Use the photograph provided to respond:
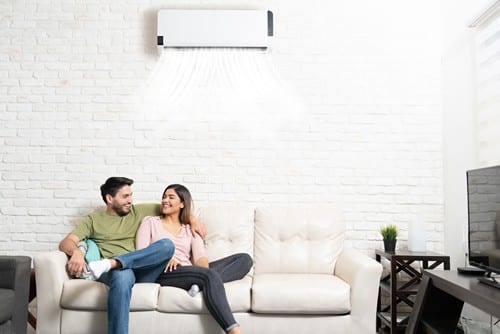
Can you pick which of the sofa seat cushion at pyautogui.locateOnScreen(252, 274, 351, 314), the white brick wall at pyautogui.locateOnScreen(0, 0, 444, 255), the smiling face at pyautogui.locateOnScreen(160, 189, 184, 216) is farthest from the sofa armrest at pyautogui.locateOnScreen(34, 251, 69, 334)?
the sofa seat cushion at pyautogui.locateOnScreen(252, 274, 351, 314)

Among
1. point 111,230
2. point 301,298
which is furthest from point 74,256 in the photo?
point 301,298

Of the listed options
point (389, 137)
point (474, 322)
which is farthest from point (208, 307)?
point (389, 137)

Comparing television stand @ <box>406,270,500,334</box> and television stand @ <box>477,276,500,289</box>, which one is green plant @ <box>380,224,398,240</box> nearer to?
television stand @ <box>406,270,500,334</box>

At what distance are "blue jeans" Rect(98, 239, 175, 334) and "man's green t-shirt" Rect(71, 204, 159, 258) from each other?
14.3 inches

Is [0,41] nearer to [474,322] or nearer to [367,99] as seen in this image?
[367,99]

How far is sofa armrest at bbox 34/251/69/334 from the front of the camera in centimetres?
302

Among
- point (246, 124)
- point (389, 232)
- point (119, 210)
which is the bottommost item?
point (389, 232)

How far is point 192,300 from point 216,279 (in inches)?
7.1

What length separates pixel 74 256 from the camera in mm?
3096

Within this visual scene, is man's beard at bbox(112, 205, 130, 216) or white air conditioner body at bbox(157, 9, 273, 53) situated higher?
white air conditioner body at bbox(157, 9, 273, 53)

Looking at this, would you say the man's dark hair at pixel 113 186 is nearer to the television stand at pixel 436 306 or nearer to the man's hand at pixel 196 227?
the man's hand at pixel 196 227

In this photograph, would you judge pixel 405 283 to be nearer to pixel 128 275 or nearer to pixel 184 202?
pixel 184 202

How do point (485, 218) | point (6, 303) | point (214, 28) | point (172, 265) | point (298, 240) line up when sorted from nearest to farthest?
point (485, 218) → point (6, 303) → point (172, 265) → point (298, 240) → point (214, 28)

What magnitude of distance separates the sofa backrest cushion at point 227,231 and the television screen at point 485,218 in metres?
1.49
